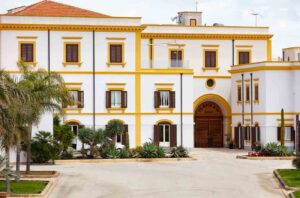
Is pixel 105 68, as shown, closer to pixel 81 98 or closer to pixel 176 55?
pixel 81 98

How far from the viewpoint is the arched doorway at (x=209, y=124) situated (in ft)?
216

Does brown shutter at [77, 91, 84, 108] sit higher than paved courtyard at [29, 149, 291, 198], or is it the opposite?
brown shutter at [77, 91, 84, 108]

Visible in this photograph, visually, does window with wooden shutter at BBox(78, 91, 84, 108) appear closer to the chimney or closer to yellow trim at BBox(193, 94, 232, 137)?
yellow trim at BBox(193, 94, 232, 137)

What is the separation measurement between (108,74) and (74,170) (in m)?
17.9

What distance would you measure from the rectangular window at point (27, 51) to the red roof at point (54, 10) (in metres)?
2.70

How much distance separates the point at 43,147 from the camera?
44.7 meters

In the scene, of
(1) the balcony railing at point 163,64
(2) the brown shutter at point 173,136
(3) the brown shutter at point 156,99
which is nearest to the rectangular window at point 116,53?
(1) the balcony railing at point 163,64

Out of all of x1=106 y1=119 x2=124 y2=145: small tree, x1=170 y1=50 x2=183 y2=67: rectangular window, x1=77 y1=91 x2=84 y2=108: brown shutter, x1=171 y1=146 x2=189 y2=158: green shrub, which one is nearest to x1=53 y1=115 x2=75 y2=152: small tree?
x1=106 y1=119 x2=124 y2=145: small tree

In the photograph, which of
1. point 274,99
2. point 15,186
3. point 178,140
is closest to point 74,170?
point 15,186

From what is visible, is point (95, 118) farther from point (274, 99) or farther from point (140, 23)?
point (274, 99)

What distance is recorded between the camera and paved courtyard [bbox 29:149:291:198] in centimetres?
3247

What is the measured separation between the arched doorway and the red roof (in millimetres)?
12015

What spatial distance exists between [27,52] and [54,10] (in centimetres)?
533

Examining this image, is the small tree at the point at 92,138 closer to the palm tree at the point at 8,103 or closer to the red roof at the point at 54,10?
the red roof at the point at 54,10
